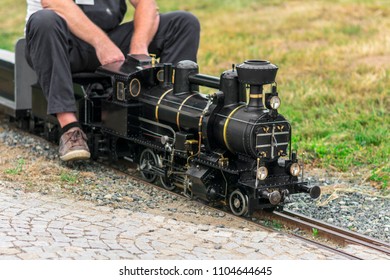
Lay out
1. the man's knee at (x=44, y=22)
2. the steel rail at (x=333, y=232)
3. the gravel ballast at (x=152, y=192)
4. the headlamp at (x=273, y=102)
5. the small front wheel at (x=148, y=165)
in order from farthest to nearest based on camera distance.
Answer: the man's knee at (x=44, y=22), the small front wheel at (x=148, y=165), the gravel ballast at (x=152, y=192), the headlamp at (x=273, y=102), the steel rail at (x=333, y=232)

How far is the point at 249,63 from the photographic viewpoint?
274 inches

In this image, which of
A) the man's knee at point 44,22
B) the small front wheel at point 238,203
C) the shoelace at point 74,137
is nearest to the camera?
the small front wheel at point 238,203

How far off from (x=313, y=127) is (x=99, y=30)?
3.00 meters

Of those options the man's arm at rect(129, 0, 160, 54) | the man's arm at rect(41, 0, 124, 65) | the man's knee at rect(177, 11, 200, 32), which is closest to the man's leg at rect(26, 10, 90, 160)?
the man's arm at rect(41, 0, 124, 65)

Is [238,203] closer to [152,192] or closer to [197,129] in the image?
[197,129]

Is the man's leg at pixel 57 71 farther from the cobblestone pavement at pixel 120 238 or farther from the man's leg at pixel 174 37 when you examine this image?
the cobblestone pavement at pixel 120 238

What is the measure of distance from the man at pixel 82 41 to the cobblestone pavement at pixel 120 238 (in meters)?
1.48

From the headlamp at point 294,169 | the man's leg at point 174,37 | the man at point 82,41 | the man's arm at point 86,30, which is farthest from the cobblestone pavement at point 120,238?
the man's leg at point 174,37

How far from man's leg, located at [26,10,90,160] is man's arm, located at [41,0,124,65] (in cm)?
11

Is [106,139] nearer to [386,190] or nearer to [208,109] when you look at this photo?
[208,109]

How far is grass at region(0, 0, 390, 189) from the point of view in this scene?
9.49m

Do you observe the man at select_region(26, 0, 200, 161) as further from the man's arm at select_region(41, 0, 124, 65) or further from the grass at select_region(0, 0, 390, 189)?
the grass at select_region(0, 0, 390, 189)

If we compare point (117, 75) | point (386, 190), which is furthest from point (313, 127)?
point (117, 75)

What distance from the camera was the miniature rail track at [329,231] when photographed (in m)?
6.56
